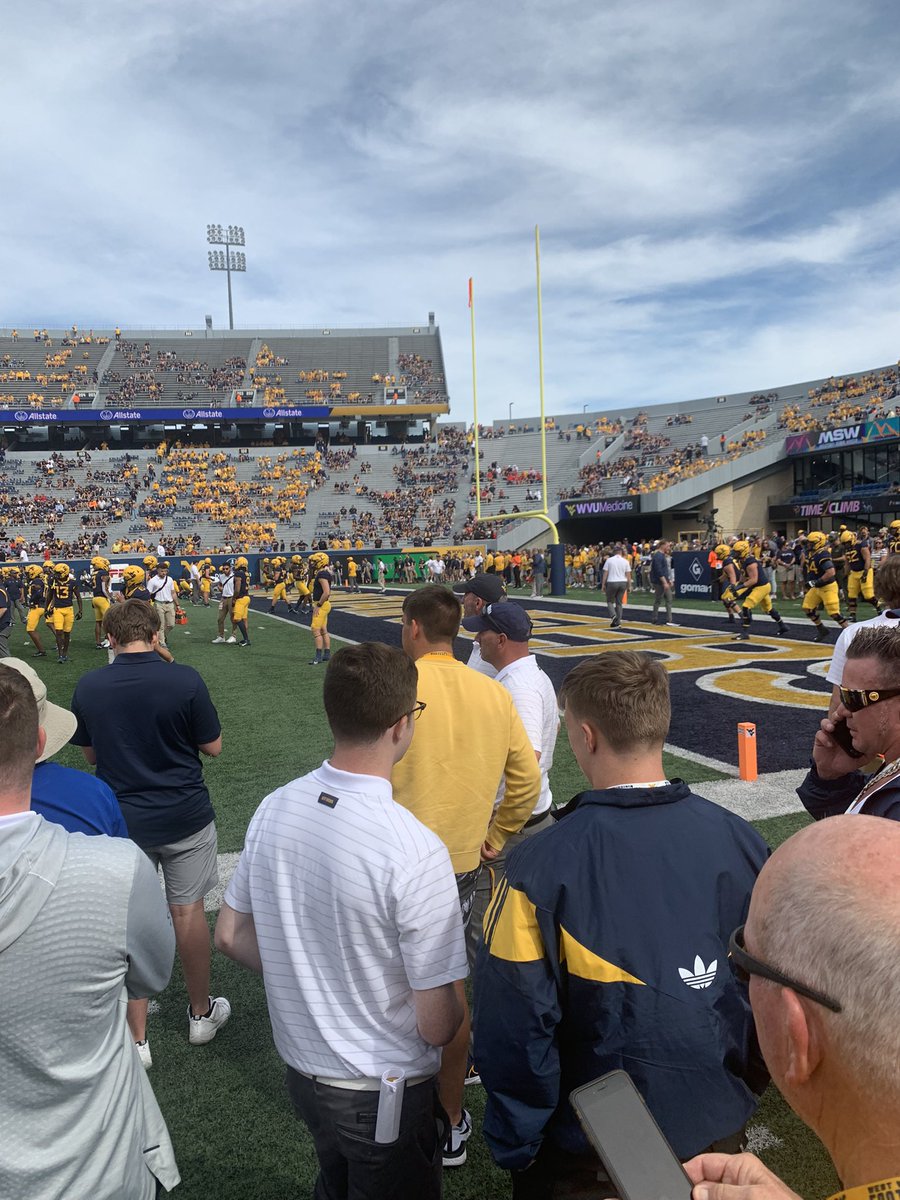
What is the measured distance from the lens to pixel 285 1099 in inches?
121

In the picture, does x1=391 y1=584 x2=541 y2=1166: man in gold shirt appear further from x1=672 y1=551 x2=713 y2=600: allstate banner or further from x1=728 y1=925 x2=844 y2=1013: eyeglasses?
x1=672 y1=551 x2=713 y2=600: allstate banner

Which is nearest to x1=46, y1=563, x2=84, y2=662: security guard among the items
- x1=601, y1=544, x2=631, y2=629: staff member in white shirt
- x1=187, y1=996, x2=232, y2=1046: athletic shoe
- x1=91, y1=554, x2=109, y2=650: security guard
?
x1=91, y1=554, x2=109, y2=650: security guard

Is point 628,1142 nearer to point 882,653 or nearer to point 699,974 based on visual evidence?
point 699,974

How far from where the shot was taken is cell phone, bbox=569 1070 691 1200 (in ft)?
3.11

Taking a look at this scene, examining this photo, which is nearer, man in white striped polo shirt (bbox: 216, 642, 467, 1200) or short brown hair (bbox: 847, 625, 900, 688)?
man in white striped polo shirt (bbox: 216, 642, 467, 1200)

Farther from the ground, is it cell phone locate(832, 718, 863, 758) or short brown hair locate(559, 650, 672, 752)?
short brown hair locate(559, 650, 672, 752)

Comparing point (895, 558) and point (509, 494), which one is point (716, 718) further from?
point (509, 494)

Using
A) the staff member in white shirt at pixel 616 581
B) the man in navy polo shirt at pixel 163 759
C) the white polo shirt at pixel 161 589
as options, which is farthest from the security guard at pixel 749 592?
the man in navy polo shirt at pixel 163 759

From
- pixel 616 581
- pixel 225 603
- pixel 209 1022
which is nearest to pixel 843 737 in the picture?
pixel 209 1022

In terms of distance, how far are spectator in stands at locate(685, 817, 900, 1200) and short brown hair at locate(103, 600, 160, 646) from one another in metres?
3.07

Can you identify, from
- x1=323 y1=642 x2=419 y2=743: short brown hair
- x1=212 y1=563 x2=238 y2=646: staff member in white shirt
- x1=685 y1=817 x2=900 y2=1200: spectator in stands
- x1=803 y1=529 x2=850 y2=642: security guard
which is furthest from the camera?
x1=212 y1=563 x2=238 y2=646: staff member in white shirt

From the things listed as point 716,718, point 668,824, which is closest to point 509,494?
point 716,718

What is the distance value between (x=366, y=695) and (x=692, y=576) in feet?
76.1

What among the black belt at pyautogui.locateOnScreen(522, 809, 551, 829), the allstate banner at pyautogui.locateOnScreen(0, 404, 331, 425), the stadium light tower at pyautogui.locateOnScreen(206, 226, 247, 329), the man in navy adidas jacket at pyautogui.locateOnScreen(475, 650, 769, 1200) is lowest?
the black belt at pyautogui.locateOnScreen(522, 809, 551, 829)
